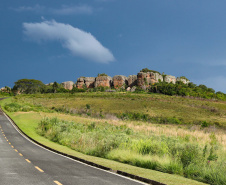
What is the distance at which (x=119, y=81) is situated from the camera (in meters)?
149

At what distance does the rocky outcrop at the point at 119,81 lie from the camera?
14800 centimetres

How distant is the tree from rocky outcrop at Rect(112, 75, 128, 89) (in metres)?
44.1

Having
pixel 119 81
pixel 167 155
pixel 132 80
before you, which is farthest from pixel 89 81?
pixel 167 155

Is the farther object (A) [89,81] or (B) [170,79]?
(A) [89,81]

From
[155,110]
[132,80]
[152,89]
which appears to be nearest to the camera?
[155,110]

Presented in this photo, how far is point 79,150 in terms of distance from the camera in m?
20.8

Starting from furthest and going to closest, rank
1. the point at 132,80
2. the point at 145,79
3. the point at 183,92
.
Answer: the point at 132,80 → the point at 145,79 → the point at 183,92

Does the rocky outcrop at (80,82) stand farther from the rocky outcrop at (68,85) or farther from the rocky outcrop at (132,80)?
the rocky outcrop at (132,80)

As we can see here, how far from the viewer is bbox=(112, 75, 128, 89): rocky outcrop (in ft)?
486

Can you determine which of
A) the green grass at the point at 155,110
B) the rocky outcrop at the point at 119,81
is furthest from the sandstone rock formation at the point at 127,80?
the green grass at the point at 155,110

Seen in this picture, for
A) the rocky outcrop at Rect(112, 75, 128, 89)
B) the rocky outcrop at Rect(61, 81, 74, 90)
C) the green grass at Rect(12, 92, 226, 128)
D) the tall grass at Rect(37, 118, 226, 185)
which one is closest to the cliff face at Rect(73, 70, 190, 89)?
the rocky outcrop at Rect(112, 75, 128, 89)

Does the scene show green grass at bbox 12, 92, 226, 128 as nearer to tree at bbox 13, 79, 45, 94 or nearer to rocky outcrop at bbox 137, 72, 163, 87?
rocky outcrop at bbox 137, 72, 163, 87

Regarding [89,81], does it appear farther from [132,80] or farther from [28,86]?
[28,86]

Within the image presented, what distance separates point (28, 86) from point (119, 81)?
173ft
